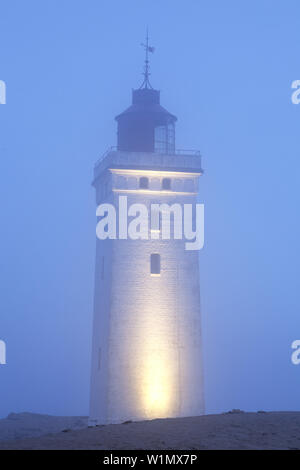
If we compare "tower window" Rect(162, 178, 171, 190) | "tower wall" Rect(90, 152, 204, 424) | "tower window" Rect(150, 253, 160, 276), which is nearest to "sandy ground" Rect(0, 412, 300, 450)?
"tower wall" Rect(90, 152, 204, 424)

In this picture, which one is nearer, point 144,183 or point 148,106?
point 144,183

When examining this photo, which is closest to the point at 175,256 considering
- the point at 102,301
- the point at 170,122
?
the point at 102,301

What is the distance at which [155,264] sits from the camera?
34.9m

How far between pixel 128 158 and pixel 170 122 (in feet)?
10.3

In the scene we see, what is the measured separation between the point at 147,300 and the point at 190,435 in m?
16.0

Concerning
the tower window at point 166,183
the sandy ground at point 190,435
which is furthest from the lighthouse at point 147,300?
the sandy ground at point 190,435

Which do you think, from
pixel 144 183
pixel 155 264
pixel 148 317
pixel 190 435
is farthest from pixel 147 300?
pixel 190 435

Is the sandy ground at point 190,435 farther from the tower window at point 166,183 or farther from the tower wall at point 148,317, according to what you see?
the tower window at point 166,183

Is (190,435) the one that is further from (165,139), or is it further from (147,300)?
(165,139)

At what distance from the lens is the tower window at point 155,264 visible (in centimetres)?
3475

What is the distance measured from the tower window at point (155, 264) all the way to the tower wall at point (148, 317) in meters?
0.19
